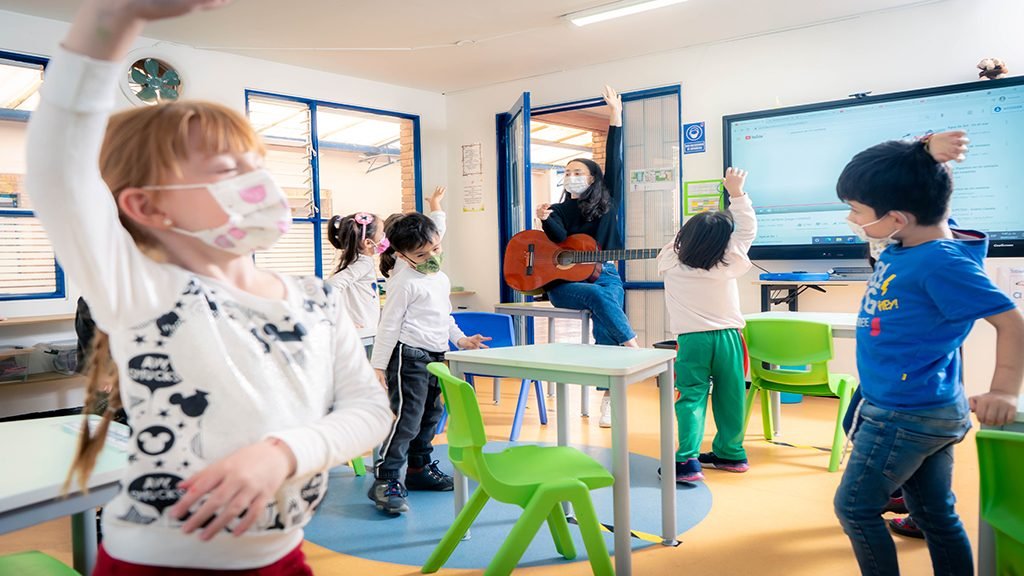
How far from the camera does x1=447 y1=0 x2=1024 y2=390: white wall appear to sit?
4215 mm

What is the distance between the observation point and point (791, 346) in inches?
124

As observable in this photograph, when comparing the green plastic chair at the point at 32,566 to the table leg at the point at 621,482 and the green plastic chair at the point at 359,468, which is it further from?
the green plastic chair at the point at 359,468

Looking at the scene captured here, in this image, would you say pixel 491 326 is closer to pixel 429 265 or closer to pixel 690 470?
pixel 429 265

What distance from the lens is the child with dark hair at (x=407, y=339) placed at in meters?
2.76

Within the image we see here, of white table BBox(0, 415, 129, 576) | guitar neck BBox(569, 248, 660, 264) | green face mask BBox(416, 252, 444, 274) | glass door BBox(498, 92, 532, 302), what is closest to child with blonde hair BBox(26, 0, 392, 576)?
white table BBox(0, 415, 129, 576)

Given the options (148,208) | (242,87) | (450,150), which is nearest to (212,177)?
(148,208)

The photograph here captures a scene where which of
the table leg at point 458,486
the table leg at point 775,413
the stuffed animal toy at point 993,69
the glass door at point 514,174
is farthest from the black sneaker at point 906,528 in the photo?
the glass door at point 514,174

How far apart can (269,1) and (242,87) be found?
142 cm

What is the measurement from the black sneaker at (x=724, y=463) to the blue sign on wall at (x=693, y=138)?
2.76 m

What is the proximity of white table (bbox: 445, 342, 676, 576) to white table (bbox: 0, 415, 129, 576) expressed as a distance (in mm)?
1176

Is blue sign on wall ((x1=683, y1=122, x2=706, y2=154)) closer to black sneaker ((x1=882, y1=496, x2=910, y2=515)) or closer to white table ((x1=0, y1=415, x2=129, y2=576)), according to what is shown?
black sneaker ((x1=882, y1=496, x2=910, y2=515))

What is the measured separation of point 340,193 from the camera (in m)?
10.4

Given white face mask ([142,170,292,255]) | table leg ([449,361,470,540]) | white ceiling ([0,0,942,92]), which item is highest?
white ceiling ([0,0,942,92])

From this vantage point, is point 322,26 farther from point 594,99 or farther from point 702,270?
point 702,270
